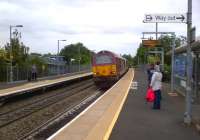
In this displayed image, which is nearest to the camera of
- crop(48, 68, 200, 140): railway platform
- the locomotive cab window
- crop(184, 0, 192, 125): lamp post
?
crop(48, 68, 200, 140): railway platform

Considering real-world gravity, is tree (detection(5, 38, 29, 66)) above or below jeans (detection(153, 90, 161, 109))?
above

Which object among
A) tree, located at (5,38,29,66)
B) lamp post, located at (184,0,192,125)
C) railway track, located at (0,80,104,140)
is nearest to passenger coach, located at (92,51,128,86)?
railway track, located at (0,80,104,140)

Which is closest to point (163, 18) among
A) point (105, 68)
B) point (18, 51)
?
point (105, 68)

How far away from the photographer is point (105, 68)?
148ft

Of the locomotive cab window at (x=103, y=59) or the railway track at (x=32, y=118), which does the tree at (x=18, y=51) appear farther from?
the railway track at (x=32, y=118)

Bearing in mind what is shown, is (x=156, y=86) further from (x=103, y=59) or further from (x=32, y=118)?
(x=103, y=59)

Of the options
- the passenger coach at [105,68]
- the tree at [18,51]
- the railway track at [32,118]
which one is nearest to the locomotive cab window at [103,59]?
the passenger coach at [105,68]

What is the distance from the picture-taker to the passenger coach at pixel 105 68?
44781 mm

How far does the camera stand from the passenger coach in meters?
44.8

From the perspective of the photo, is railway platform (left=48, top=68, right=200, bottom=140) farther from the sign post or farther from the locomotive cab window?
the locomotive cab window

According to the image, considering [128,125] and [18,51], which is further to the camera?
[18,51]

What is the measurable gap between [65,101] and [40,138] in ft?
52.3

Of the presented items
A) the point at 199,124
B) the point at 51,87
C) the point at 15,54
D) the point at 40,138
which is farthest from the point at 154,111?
the point at 15,54

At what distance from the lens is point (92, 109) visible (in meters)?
20.0
